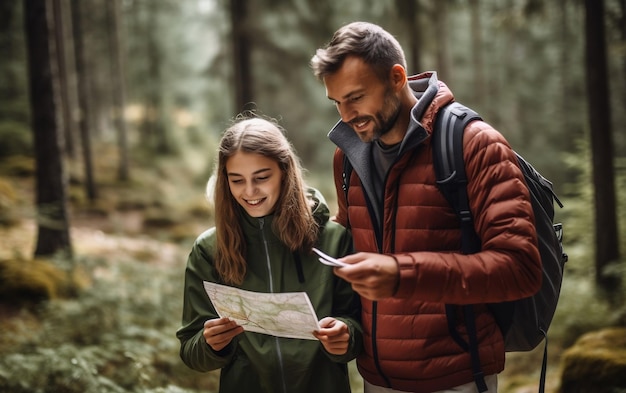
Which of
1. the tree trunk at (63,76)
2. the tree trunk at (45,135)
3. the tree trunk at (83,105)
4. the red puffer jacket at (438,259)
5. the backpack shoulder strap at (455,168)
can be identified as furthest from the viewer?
the tree trunk at (83,105)

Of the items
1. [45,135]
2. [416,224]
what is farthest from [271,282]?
[45,135]

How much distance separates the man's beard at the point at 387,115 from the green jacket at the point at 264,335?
0.62m

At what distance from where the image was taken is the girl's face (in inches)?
101

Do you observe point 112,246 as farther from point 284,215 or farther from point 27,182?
point 284,215

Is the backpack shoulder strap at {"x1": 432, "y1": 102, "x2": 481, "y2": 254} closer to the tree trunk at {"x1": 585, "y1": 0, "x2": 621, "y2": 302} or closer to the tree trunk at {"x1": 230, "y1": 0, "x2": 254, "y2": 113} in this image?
the tree trunk at {"x1": 585, "y1": 0, "x2": 621, "y2": 302}

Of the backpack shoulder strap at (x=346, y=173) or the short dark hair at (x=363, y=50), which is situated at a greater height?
the short dark hair at (x=363, y=50)

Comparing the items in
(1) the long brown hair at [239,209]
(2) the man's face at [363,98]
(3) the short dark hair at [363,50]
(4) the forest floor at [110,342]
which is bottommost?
(4) the forest floor at [110,342]

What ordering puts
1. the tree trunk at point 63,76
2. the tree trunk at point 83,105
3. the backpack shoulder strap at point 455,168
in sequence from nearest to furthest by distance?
Answer: 1. the backpack shoulder strap at point 455,168
2. the tree trunk at point 63,76
3. the tree trunk at point 83,105

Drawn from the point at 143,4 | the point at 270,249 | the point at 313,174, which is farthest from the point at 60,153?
the point at 143,4

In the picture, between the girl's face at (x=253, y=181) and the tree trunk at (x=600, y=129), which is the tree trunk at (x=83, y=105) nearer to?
the tree trunk at (x=600, y=129)

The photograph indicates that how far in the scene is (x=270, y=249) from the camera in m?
2.63

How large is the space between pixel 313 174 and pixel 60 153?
13416mm

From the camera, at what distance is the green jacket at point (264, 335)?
2535 mm

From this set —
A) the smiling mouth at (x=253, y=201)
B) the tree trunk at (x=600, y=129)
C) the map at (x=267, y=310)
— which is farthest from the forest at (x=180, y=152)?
the map at (x=267, y=310)
